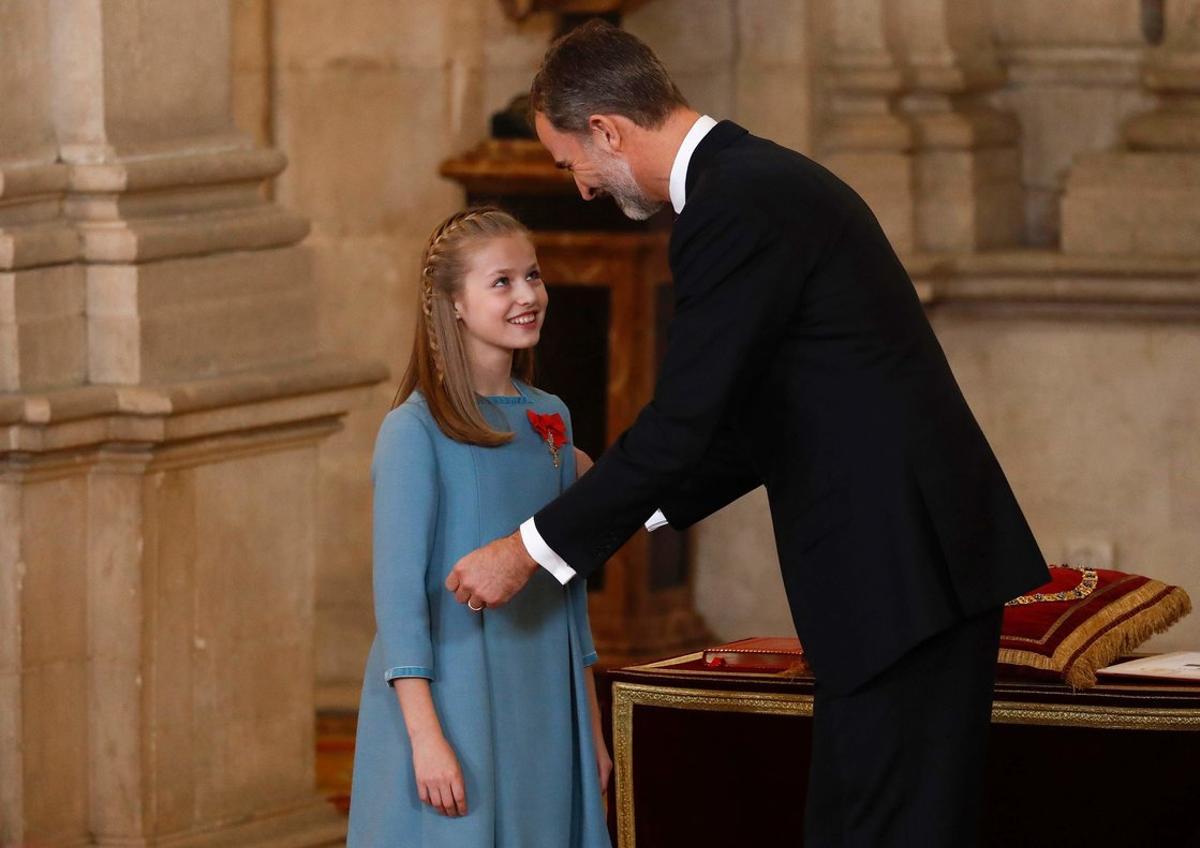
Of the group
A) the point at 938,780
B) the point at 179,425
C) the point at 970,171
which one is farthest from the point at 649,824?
the point at 970,171

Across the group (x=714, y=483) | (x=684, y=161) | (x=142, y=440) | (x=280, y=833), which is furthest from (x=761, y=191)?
(x=280, y=833)

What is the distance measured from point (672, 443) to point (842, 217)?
408mm

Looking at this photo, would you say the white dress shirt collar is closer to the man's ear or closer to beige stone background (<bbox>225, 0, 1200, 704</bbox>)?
the man's ear

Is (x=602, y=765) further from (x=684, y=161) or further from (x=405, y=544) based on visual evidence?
(x=684, y=161)

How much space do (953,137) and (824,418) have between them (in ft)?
13.5

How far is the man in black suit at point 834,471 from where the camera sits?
3.47 meters

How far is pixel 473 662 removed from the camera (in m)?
3.71

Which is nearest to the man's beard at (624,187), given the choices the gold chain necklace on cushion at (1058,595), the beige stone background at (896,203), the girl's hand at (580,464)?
the girl's hand at (580,464)

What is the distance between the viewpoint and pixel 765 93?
7.51 meters

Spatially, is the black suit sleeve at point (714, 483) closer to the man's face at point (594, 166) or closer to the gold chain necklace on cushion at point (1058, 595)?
the man's face at point (594, 166)

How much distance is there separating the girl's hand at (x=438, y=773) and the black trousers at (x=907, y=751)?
52 centimetres

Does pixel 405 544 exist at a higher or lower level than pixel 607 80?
lower

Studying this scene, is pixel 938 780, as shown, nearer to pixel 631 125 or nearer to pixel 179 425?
pixel 631 125

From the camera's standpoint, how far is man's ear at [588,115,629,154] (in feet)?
11.9
